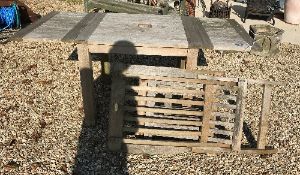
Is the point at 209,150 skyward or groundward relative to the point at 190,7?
groundward

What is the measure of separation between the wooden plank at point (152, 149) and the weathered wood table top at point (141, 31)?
186 cm

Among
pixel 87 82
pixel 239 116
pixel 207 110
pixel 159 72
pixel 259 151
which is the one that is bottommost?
pixel 259 151

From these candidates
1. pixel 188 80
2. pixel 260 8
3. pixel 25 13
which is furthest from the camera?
pixel 260 8

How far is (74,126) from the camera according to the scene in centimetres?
685

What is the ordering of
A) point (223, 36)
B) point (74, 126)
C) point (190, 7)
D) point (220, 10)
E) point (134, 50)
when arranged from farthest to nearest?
1. point (190, 7)
2. point (220, 10)
3. point (74, 126)
4. point (223, 36)
5. point (134, 50)

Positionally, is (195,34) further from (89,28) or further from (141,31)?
(89,28)

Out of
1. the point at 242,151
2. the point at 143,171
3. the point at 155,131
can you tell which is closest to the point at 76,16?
the point at 155,131

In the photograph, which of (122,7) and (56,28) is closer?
(56,28)

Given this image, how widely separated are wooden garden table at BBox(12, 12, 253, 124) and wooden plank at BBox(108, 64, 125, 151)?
0.59 metres

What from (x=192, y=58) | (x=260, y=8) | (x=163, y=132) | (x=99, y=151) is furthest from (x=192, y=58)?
(x=260, y=8)

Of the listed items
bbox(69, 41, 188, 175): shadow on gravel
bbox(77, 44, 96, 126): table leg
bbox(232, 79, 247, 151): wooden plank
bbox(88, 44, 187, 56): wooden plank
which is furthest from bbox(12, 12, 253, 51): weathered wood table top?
bbox(232, 79, 247, 151): wooden plank

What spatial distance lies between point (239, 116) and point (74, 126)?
10.8 ft

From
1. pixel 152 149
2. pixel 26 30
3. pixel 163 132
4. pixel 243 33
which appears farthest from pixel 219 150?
pixel 26 30

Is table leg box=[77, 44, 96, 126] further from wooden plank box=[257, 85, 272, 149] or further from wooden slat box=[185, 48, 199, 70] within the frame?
wooden plank box=[257, 85, 272, 149]
